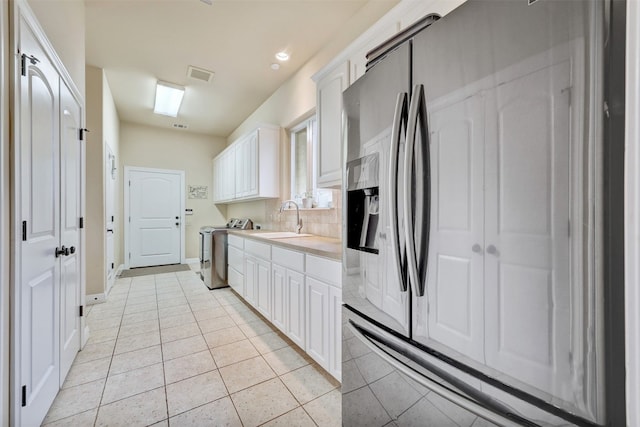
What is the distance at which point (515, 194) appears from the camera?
2.09 feet

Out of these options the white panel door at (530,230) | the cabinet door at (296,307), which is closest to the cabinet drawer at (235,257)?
the cabinet door at (296,307)

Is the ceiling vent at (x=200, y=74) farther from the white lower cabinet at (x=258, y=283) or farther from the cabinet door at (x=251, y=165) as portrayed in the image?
the white lower cabinet at (x=258, y=283)

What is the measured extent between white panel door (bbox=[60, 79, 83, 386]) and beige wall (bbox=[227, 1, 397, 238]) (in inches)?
79.0

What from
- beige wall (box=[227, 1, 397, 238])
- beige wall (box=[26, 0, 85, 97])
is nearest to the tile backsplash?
beige wall (box=[227, 1, 397, 238])

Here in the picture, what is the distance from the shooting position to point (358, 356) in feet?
3.76

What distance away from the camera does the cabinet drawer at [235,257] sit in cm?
337

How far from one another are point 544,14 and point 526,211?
430 millimetres

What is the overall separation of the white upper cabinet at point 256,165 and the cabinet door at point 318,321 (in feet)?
6.70

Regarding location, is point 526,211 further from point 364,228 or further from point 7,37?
point 7,37

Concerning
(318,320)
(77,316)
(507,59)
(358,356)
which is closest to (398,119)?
(507,59)

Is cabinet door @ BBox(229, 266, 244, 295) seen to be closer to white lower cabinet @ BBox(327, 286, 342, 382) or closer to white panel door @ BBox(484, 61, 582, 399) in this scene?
white lower cabinet @ BBox(327, 286, 342, 382)

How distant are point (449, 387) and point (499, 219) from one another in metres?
0.49

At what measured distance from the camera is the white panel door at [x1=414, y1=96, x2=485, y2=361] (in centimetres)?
71

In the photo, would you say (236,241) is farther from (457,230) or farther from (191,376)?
(457,230)
